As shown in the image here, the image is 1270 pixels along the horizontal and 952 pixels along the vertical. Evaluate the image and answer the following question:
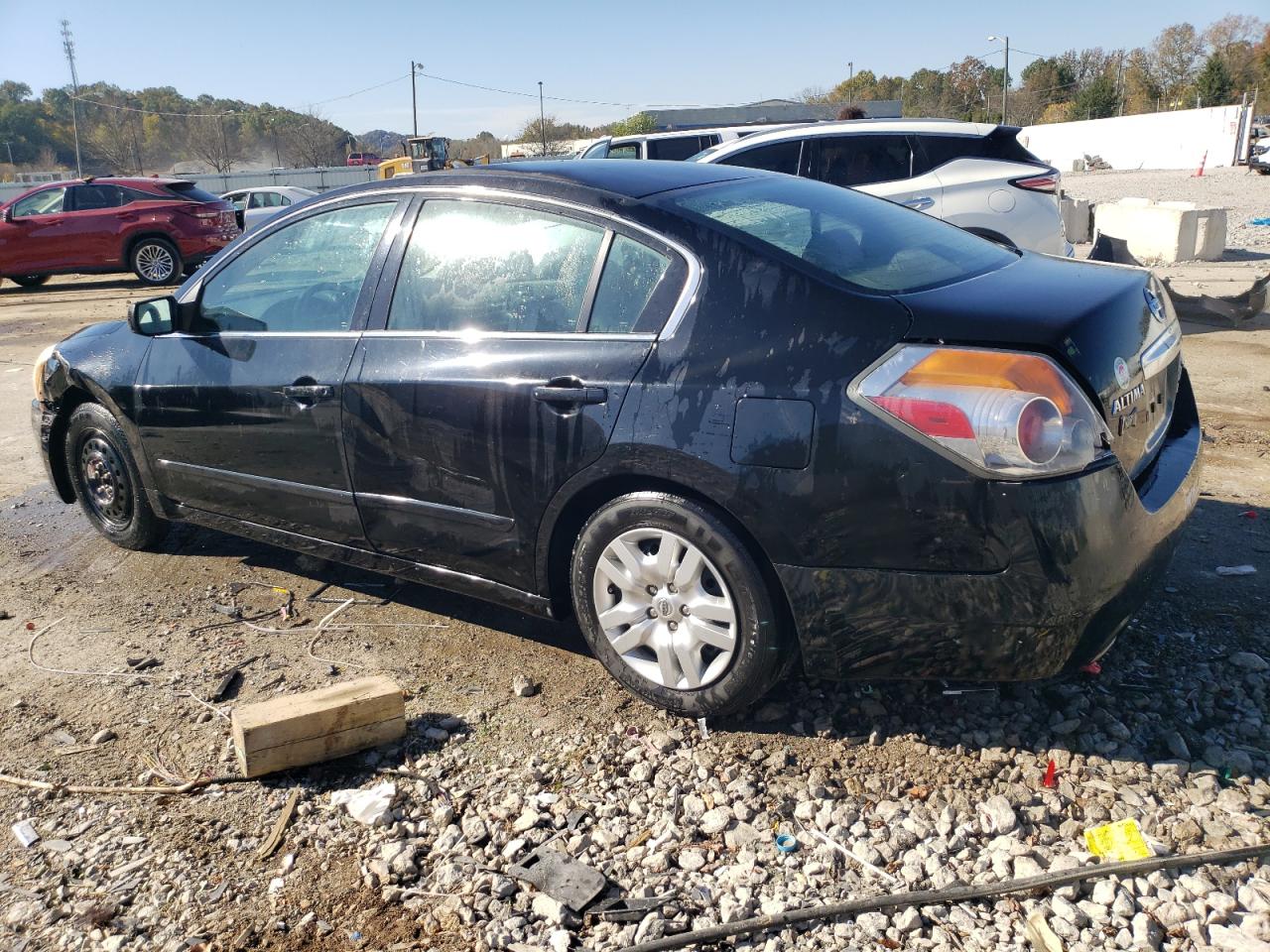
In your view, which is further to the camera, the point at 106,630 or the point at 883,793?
the point at 106,630

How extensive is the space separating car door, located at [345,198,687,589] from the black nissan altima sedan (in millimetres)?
10

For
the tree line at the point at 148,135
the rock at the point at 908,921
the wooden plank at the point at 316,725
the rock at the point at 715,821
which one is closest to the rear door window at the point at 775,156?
the wooden plank at the point at 316,725

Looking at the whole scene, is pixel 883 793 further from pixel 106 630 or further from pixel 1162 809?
pixel 106 630

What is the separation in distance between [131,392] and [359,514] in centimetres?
152

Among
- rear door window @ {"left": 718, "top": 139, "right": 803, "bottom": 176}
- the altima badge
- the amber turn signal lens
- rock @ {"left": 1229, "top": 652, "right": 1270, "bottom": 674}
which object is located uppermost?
rear door window @ {"left": 718, "top": 139, "right": 803, "bottom": 176}

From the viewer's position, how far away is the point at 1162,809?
2.74 meters

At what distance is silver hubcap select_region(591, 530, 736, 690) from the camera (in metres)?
3.11

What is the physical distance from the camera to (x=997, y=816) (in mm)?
2756

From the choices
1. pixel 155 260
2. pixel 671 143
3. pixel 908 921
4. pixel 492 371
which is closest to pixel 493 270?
pixel 492 371

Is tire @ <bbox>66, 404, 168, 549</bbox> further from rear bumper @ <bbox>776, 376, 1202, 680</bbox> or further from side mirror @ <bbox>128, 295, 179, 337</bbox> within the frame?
rear bumper @ <bbox>776, 376, 1202, 680</bbox>

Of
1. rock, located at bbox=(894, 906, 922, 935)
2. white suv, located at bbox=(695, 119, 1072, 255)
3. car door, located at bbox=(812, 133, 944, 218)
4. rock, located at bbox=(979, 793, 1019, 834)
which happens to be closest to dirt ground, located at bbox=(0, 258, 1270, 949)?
rock, located at bbox=(979, 793, 1019, 834)

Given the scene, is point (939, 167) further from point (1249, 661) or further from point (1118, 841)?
point (1118, 841)

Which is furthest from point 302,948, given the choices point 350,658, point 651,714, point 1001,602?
point 1001,602

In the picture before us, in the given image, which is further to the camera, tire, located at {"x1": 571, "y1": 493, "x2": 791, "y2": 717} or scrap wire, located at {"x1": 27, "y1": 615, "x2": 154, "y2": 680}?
scrap wire, located at {"x1": 27, "y1": 615, "x2": 154, "y2": 680}
